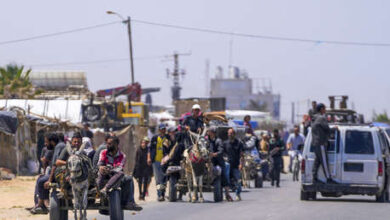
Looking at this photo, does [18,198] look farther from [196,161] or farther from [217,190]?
[217,190]

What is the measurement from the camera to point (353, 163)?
21.0 m

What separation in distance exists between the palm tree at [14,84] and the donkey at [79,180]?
24596 mm

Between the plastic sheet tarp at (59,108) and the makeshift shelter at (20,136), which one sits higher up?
the plastic sheet tarp at (59,108)

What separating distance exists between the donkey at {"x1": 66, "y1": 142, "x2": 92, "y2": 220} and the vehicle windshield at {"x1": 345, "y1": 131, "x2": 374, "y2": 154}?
9.22 m

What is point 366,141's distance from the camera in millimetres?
20891

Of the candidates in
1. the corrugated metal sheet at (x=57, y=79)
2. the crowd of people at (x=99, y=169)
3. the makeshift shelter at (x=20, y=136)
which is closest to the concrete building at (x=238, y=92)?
the corrugated metal sheet at (x=57, y=79)

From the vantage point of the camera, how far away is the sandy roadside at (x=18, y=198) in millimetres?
18203

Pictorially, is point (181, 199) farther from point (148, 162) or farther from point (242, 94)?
point (242, 94)

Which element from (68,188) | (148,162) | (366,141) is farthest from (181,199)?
(68,188)

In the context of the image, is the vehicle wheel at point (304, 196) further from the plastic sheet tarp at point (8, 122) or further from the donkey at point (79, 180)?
the plastic sheet tarp at point (8, 122)

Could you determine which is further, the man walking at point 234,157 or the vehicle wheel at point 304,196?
the man walking at point 234,157

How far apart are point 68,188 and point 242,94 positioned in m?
149

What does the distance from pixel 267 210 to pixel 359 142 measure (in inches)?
144

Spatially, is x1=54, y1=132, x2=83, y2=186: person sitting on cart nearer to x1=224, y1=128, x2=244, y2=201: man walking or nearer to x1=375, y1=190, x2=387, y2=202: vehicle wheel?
x1=224, y1=128, x2=244, y2=201: man walking
